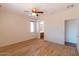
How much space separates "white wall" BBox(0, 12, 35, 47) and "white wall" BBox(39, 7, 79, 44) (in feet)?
4.88

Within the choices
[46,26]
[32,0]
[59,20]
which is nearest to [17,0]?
[32,0]

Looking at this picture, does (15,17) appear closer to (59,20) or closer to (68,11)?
(59,20)

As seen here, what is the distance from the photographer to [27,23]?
660 centimetres

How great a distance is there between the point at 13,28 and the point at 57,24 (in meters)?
2.85

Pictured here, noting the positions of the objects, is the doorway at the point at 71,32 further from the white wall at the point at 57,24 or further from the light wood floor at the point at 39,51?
the light wood floor at the point at 39,51

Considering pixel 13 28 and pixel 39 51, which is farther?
pixel 13 28

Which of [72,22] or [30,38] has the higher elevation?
[72,22]

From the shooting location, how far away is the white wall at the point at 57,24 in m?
4.81

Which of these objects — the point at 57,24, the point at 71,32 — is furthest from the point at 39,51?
the point at 71,32

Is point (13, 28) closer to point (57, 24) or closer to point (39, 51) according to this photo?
point (39, 51)

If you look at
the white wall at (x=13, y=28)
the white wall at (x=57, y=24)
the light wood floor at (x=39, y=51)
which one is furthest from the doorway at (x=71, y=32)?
the white wall at (x=13, y=28)

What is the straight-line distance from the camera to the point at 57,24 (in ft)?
18.4

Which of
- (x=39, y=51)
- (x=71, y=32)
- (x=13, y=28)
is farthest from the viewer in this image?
(x=71, y=32)

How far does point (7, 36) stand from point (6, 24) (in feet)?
2.35
